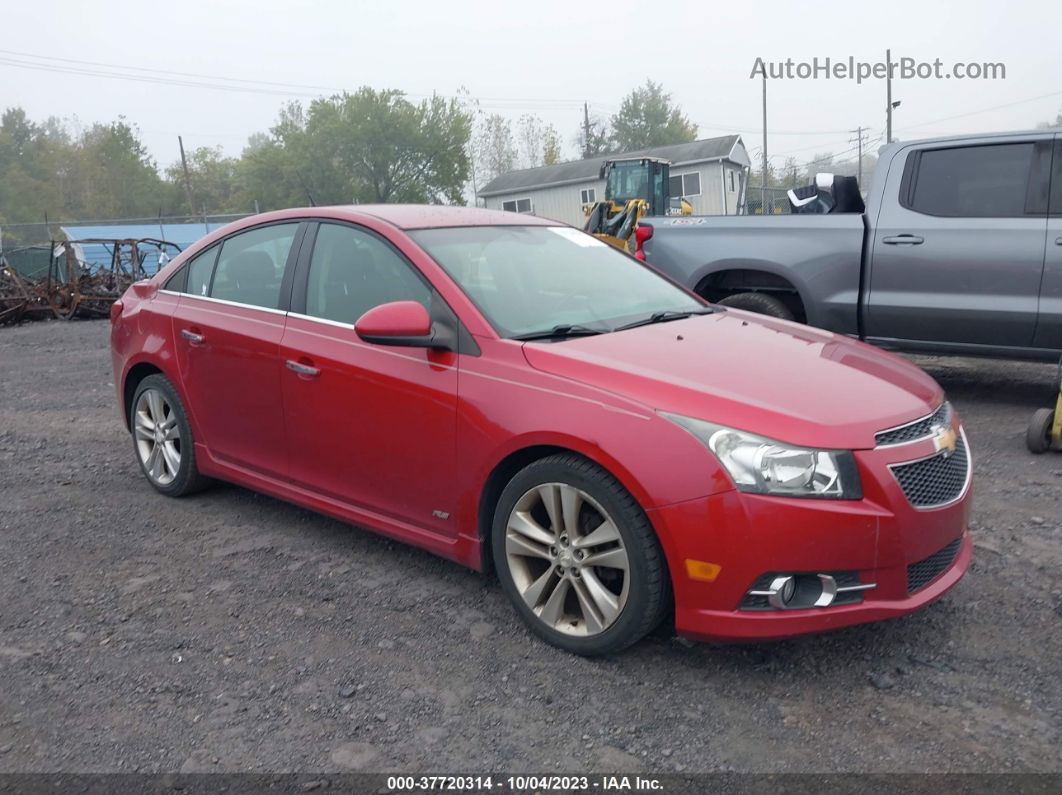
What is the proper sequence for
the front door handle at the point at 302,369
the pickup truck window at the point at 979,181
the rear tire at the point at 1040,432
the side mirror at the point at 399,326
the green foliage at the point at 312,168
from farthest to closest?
the green foliage at the point at 312,168 < the pickup truck window at the point at 979,181 < the rear tire at the point at 1040,432 < the front door handle at the point at 302,369 < the side mirror at the point at 399,326

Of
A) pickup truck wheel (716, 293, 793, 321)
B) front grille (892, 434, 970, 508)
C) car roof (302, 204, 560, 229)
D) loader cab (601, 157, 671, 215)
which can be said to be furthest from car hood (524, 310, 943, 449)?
loader cab (601, 157, 671, 215)

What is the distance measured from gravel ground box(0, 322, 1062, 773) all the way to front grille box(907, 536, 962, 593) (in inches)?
12.0

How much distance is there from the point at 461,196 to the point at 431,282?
206 feet

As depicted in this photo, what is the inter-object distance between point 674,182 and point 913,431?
47515mm

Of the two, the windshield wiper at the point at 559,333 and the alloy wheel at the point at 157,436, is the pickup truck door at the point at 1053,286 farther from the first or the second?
the alloy wheel at the point at 157,436

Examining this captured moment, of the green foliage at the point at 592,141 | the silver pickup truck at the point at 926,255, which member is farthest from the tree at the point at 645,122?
the silver pickup truck at the point at 926,255

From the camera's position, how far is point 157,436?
16.5 feet

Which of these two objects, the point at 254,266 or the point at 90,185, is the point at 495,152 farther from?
the point at 254,266

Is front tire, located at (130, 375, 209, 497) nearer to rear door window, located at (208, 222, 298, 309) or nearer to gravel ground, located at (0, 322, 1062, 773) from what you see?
gravel ground, located at (0, 322, 1062, 773)

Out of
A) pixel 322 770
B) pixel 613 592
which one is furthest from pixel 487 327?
pixel 322 770

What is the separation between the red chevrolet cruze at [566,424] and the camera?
2.81m

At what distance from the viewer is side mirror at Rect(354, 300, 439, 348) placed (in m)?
3.39

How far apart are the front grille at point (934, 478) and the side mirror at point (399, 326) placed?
170 centimetres

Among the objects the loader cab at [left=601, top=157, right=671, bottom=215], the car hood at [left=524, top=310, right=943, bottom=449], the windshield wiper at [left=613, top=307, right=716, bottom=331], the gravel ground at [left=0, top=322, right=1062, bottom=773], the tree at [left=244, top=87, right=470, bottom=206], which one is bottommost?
the gravel ground at [left=0, top=322, right=1062, bottom=773]
